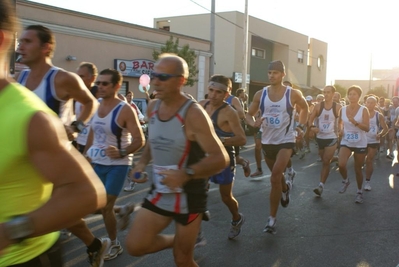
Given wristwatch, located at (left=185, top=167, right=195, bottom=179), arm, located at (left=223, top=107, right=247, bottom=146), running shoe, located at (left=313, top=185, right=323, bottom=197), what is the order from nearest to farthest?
wristwatch, located at (left=185, top=167, right=195, bottom=179), arm, located at (left=223, top=107, right=247, bottom=146), running shoe, located at (left=313, top=185, right=323, bottom=197)

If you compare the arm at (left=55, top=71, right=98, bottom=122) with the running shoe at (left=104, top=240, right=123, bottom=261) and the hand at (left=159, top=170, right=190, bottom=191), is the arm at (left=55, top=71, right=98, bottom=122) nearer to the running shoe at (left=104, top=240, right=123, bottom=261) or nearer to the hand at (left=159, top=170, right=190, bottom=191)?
the running shoe at (left=104, top=240, right=123, bottom=261)

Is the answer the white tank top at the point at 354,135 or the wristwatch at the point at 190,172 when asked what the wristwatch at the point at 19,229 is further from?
the white tank top at the point at 354,135

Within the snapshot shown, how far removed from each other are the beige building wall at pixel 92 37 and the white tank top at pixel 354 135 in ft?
43.2

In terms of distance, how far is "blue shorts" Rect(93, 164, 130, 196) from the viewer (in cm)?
480

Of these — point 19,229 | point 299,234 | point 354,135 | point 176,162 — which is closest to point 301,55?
point 354,135

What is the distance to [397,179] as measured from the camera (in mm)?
10875

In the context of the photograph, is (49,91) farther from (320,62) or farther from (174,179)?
(320,62)

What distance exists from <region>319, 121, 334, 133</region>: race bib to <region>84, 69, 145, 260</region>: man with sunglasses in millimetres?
4865

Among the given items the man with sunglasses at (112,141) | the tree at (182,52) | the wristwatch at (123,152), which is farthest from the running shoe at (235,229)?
the tree at (182,52)

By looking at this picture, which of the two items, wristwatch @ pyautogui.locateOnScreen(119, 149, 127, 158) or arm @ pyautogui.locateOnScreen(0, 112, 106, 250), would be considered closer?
arm @ pyautogui.locateOnScreen(0, 112, 106, 250)

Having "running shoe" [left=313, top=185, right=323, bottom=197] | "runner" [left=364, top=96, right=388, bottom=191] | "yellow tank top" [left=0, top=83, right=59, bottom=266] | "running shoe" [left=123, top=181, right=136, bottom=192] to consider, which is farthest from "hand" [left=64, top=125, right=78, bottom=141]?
"runner" [left=364, top=96, right=388, bottom=191]

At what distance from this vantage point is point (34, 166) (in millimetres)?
1567

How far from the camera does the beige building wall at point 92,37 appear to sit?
1841cm

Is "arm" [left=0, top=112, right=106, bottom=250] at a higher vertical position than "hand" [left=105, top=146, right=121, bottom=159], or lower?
higher
